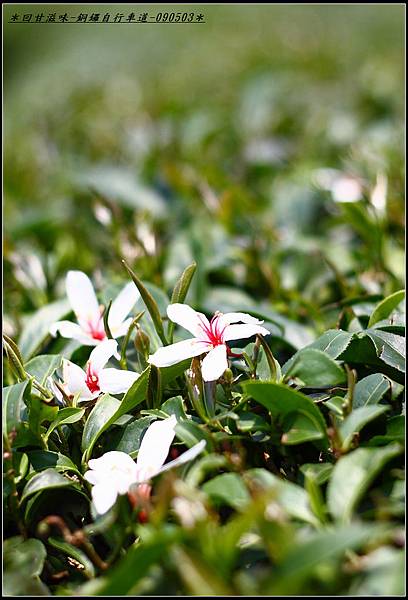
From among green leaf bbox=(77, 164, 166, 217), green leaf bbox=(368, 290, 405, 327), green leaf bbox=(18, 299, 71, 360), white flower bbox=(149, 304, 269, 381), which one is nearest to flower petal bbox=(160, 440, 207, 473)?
white flower bbox=(149, 304, 269, 381)

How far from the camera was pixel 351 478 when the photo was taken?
827 mm

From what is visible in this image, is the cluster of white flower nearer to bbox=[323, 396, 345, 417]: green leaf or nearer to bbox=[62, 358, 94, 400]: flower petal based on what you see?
bbox=[62, 358, 94, 400]: flower petal

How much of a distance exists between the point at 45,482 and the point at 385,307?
0.60 m

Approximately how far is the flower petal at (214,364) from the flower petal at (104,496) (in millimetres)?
189

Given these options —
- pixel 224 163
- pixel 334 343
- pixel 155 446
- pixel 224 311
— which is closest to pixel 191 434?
pixel 155 446

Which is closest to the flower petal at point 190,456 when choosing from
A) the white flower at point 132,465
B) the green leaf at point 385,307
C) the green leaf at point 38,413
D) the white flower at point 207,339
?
the white flower at point 132,465

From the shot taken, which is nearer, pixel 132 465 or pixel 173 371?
pixel 132 465

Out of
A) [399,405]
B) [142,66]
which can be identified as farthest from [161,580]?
[142,66]

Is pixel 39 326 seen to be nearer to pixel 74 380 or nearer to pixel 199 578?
pixel 74 380

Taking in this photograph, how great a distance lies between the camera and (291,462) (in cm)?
104

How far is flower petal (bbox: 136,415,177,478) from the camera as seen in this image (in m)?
0.94

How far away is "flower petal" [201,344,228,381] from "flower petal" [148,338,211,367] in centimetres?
3

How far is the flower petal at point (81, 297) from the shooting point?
1.23m

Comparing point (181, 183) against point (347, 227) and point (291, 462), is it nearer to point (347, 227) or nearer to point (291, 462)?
point (347, 227)
